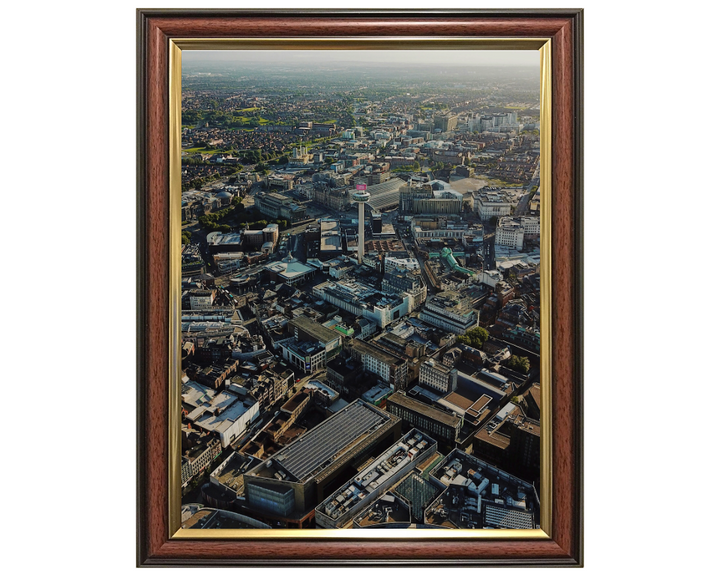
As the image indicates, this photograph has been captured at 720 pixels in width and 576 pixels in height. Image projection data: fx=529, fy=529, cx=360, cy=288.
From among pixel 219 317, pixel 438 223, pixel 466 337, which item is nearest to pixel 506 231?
pixel 438 223

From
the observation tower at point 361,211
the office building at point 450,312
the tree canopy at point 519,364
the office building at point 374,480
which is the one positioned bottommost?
the office building at point 374,480

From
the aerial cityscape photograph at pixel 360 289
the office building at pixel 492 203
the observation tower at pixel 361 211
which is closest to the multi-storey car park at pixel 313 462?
the aerial cityscape photograph at pixel 360 289

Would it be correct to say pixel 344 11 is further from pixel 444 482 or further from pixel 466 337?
pixel 444 482

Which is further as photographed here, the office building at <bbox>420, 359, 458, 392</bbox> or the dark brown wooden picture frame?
the office building at <bbox>420, 359, 458, 392</bbox>

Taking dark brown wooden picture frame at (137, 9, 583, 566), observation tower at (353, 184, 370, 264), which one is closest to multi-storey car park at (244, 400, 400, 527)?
dark brown wooden picture frame at (137, 9, 583, 566)

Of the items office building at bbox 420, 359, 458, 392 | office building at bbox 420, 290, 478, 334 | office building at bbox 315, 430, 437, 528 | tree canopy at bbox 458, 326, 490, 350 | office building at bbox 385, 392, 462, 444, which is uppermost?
office building at bbox 420, 290, 478, 334

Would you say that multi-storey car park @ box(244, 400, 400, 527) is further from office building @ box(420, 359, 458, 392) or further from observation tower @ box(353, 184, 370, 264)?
observation tower @ box(353, 184, 370, 264)

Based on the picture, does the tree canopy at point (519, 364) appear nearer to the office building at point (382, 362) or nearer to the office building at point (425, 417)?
the office building at point (425, 417)

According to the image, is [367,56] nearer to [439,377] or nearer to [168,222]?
[168,222]
